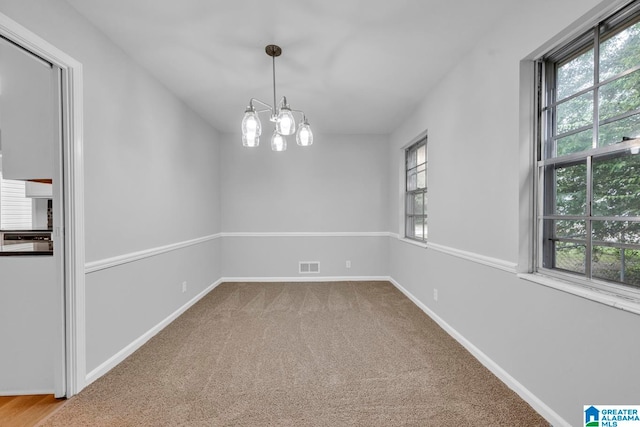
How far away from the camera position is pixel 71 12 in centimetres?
190

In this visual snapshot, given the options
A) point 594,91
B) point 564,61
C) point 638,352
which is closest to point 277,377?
point 638,352

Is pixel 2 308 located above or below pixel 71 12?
below

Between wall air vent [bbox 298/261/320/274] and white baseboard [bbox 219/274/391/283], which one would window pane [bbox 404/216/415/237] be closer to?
white baseboard [bbox 219/274/391/283]

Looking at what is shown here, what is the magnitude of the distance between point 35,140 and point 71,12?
882mm

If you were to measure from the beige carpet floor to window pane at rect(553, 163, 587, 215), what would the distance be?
1.21 meters

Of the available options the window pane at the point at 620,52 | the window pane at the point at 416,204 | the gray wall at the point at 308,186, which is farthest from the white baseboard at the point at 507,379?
the gray wall at the point at 308,186

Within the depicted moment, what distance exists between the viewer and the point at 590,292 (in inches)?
55.3

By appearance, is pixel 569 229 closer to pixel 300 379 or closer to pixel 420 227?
pixel 300 379

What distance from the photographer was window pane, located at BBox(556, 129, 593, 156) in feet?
5.18

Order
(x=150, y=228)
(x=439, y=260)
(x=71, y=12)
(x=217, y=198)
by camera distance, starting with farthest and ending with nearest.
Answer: (x=217, y=198)
(x=439, y=260)
(x=150, y=228)
(x=71, y=12)

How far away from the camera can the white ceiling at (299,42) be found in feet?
6.27

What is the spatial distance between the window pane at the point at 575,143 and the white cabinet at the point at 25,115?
10.7 feet

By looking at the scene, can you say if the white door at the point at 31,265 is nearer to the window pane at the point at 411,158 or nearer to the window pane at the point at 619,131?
the window pane at the point at 619,131

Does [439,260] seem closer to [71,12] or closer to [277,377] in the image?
[277,377]
